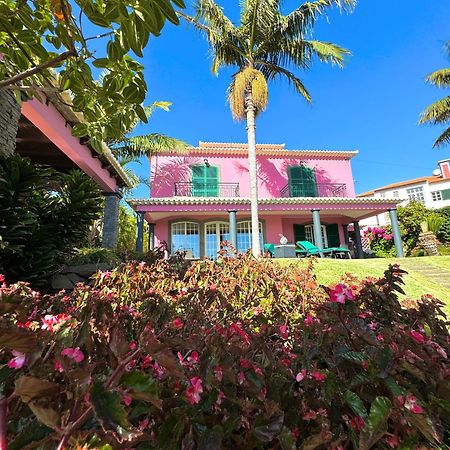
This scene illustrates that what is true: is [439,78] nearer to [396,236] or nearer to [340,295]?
[396,236]

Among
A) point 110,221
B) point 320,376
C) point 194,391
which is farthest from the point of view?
point 110,221

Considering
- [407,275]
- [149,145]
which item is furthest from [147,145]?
[407,275]

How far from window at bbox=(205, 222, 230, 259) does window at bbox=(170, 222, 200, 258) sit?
0.58 metres

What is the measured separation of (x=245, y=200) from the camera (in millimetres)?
15156

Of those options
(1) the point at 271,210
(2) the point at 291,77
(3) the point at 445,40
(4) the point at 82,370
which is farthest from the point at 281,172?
(4) the point at 82,370

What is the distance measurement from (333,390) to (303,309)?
2488 millimetres

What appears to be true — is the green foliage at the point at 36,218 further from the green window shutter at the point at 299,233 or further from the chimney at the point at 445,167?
the chimney at the point at 445,167

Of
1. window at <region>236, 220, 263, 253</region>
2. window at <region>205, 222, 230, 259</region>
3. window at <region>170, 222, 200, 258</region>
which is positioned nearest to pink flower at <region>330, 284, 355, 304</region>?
window at <region>170, 222, 200, 258</region>

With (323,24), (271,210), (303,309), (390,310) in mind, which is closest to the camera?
(390,310)

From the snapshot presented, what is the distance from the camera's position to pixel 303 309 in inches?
136

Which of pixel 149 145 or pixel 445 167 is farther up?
pixel 445 167

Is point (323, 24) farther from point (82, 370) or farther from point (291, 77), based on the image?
point (82, 370)

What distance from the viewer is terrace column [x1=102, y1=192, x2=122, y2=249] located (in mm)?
9141

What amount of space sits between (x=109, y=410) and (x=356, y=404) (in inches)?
30.2
